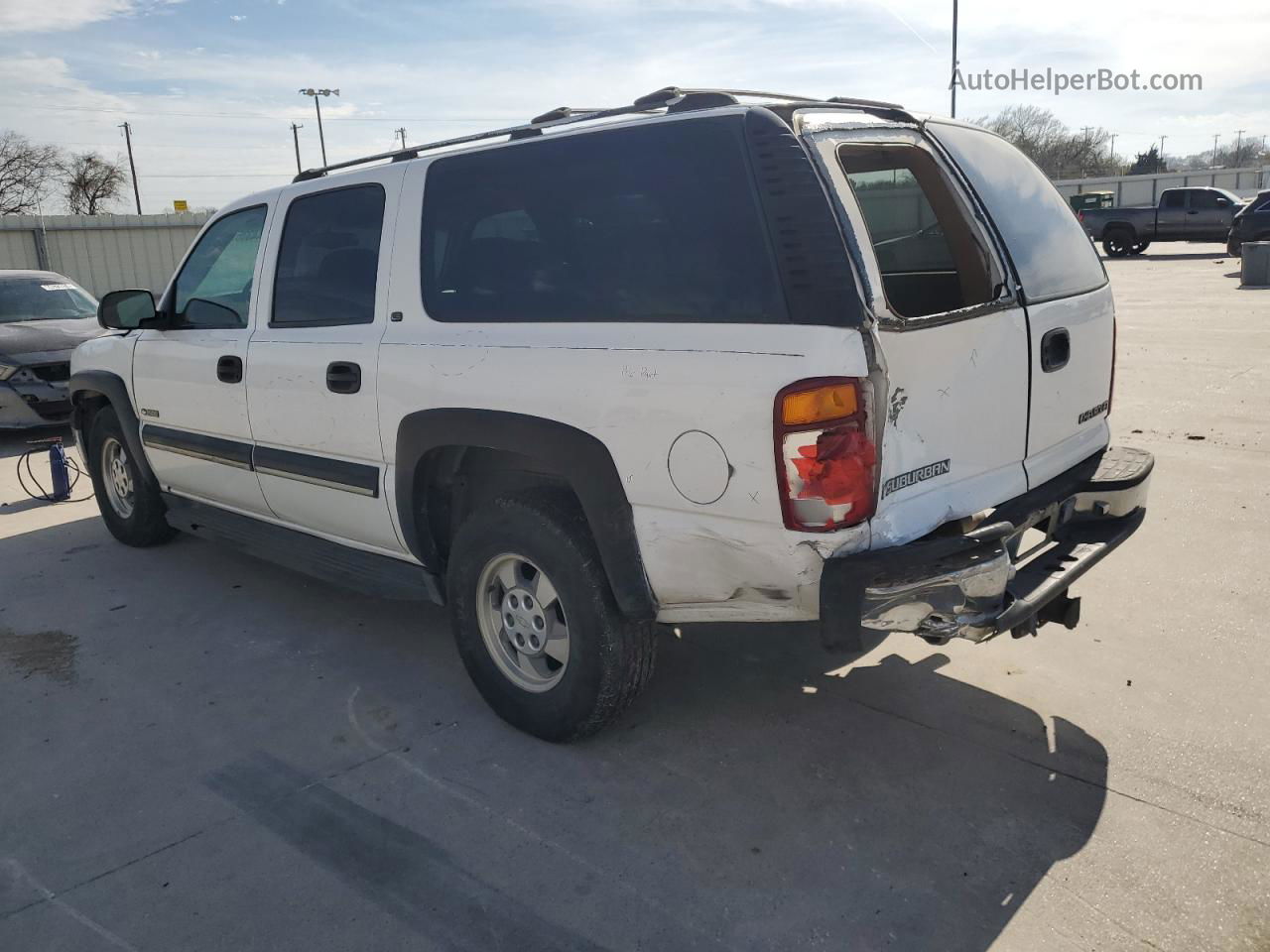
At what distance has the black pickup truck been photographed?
26.7 metres

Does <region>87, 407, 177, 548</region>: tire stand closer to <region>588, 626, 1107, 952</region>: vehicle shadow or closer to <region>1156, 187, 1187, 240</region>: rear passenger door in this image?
<region>588, 626, 1107, 952</region>: vehicle shadow

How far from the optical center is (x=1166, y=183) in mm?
54094

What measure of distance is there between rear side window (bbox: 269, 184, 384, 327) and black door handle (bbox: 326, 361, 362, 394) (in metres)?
0.19

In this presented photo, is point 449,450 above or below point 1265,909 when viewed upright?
above

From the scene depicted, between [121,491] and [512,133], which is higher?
[512,133]

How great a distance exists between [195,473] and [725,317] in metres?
3.42

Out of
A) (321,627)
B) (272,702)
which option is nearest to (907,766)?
(272,702)

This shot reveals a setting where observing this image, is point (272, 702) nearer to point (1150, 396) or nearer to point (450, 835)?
point (450, 835)

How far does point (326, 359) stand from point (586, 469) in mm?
1484

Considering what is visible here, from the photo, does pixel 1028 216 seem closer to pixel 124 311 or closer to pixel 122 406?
pixel 124 311

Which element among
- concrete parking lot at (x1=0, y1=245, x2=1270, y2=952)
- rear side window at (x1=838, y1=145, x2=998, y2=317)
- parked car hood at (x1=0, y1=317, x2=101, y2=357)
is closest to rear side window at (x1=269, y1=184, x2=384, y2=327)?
concrete parking lot at (x1=0, y1=245, x2=1270, y2=952)

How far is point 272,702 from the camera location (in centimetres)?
403

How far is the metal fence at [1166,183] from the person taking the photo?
5348 cm

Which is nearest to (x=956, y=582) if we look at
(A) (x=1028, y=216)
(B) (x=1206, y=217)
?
(A) (x=1028, y=216)
